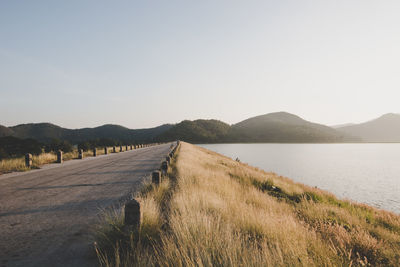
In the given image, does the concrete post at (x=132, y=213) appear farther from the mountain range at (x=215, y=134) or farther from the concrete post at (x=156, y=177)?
the mountain range at (x=215, y=134)

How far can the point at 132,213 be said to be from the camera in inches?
110

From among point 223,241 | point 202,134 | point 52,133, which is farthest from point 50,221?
point 52,133

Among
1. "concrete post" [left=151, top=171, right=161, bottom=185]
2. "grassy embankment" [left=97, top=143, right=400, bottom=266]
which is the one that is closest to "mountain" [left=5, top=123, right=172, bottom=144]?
"concrete post" [left=151, top=171, right=161, bottom=185]

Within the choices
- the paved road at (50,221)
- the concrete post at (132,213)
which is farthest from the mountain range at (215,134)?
the concrete post at (132,213)

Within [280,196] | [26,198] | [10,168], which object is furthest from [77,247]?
[10,168]

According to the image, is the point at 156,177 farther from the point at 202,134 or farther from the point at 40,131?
the point at 40,131

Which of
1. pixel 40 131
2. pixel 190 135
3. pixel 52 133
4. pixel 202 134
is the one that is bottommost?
pixel 190 135

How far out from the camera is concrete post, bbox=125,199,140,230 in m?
2.79

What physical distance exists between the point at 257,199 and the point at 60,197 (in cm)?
584

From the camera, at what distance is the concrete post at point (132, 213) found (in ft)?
9.14

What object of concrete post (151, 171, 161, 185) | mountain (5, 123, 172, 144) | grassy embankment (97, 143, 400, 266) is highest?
mountain (5, 123, 172, 144)

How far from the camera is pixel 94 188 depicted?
6535 millimetres

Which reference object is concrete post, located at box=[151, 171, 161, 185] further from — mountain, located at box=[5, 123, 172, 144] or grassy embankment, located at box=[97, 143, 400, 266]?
mountain, located at box=[5, 123, 172, 144]

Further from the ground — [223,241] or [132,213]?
[132,213]
